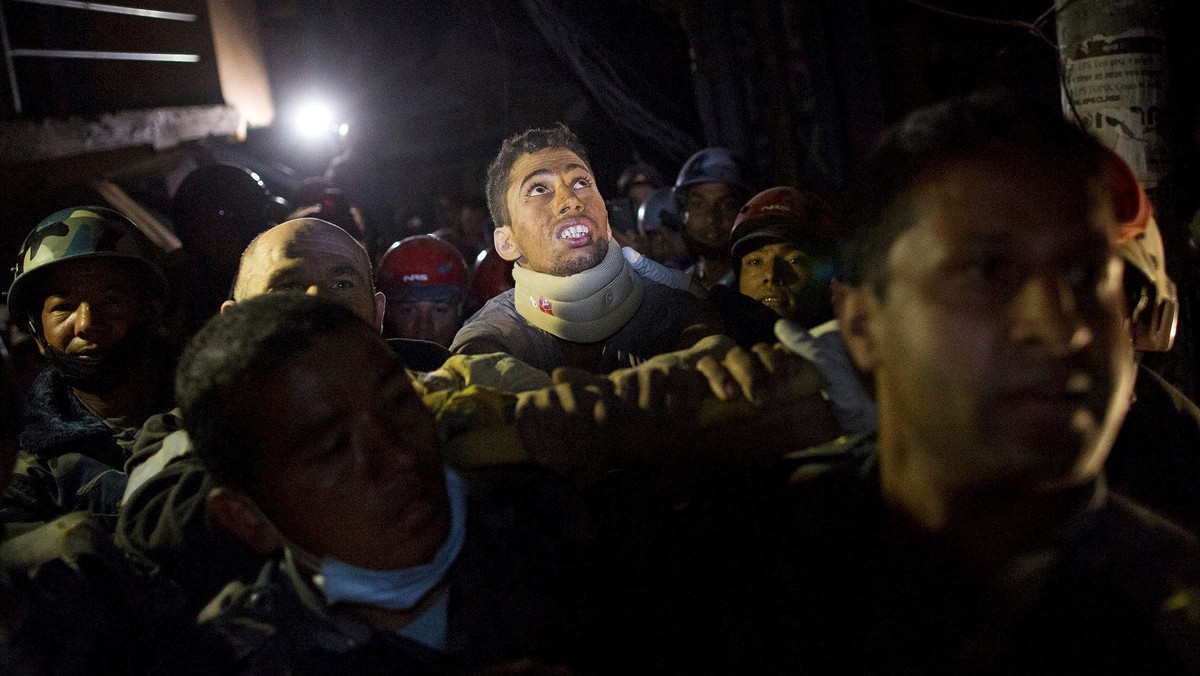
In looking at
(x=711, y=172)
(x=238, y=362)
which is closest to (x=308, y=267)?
(x=238, y=362)

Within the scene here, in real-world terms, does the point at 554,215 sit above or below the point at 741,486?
above

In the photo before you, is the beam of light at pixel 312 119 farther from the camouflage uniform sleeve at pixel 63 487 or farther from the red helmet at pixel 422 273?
the camouflage uniform sleeve at pixel 63 487

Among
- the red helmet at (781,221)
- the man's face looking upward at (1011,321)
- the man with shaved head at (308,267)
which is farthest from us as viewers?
the red helmet at (781,221)

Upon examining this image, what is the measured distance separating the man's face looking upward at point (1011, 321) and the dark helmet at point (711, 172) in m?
4.10

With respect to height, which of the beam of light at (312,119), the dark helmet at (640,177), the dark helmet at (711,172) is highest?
the beam of light at (312,119)

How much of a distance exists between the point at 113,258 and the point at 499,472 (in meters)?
2.82

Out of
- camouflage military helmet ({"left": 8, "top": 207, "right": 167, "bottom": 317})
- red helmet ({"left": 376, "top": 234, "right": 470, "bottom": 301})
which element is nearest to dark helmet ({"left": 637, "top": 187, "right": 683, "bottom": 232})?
red helmet ({"left": 376, "top": 234, "right": 470, "bottom": 301})

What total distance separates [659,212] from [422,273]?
248 cm

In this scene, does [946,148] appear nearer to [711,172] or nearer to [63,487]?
[63,487]

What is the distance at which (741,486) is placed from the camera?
5.98 ft

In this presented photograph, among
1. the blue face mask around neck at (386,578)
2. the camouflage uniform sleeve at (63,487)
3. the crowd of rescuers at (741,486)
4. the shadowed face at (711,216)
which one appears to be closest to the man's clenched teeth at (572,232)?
the crowd of rescuers at (741,486)

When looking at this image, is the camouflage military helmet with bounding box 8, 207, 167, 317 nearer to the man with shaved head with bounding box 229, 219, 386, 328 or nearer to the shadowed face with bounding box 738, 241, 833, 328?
the man with shaved head with bounding box 229, 219, 386, 328

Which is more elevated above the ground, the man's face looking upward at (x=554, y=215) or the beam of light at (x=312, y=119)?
the beam of light at (x=312, y=119)

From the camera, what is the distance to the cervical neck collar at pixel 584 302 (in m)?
3.43
